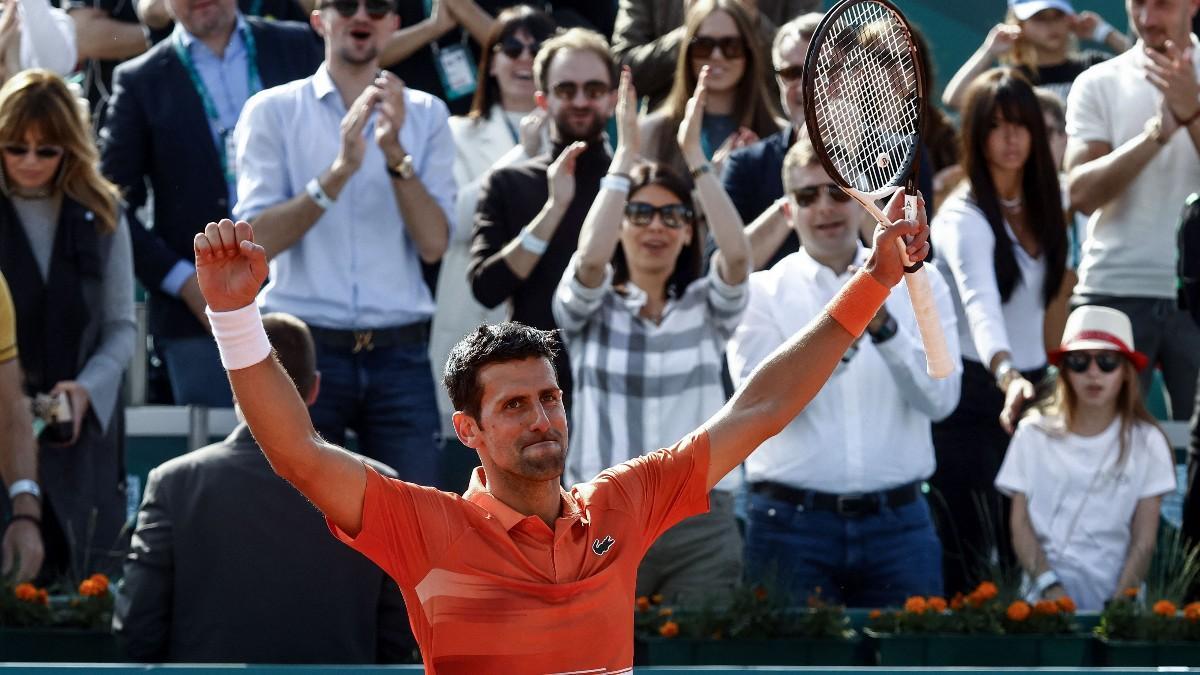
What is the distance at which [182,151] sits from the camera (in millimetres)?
7363

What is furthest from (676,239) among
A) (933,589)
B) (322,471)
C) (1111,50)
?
(1111,50)

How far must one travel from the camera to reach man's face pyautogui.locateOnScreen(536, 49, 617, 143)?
22.8ft

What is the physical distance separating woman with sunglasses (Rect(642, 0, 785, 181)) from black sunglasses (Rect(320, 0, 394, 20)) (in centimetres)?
114

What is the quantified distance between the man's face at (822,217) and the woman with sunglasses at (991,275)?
2.47 feet

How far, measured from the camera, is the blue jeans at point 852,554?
622cm

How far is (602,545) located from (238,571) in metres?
1.56

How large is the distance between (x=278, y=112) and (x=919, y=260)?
3.35 m

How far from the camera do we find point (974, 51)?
9.62 metres

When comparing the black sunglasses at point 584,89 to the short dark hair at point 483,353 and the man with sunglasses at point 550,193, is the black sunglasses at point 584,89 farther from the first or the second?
the short dark hair at point 483,353

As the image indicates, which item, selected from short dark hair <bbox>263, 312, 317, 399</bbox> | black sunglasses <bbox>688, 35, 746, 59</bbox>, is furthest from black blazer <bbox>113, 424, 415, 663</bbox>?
black sunglasses <bbox>688, 35, 746, 59</bbox>

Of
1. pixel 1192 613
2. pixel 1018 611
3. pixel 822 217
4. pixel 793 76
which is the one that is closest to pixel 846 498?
pixel 1018 611

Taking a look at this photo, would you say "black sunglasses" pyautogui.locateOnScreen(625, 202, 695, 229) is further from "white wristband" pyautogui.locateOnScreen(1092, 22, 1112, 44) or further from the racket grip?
"white wristband" pyautogui.locateOnScreen(1092, 22, 1112, 44)

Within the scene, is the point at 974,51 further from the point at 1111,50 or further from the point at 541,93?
the point at 541,93

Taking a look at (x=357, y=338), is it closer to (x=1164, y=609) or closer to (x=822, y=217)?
(x=822, y=217)
